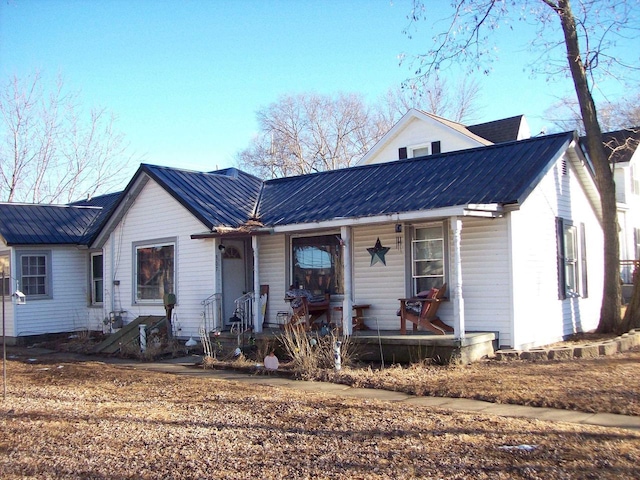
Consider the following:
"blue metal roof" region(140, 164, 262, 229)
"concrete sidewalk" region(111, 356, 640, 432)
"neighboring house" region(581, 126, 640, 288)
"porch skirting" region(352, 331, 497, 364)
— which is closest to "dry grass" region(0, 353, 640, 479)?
"concrete sidewalk" region(111, 356, 640, 432)

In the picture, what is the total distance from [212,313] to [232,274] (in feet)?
3.67

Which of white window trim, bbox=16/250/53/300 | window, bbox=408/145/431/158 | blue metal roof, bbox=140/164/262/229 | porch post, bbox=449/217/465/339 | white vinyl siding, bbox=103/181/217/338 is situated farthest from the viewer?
window, bbox=408/145/431/158

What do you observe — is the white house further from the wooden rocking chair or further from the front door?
the wooden rocking chair

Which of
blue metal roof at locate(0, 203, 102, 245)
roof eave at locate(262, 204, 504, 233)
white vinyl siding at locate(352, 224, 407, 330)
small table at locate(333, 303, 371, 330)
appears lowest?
small table at locate(333, 303, 371, 330)

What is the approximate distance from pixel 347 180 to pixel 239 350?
16.8 ft

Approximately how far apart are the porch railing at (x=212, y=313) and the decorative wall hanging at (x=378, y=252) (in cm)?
373

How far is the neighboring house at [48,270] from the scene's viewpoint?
17719 millimetres

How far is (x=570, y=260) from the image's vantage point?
1414cm

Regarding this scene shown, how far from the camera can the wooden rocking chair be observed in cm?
1177

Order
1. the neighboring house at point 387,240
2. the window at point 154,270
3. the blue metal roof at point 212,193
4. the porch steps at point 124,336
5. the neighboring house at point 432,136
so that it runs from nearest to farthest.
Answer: the neighboring house at point 387,240
the blue metal roof at point 212,193
the porch steps at point 124,336
the window at point 154,270
the neighboring house at point 432,136

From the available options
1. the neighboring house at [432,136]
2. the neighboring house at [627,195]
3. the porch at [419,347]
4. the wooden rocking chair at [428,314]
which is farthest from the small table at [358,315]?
the neighboring house at [627,195]

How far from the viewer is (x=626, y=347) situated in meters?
12.3

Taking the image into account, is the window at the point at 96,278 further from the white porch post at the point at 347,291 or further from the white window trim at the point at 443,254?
the white window trim at the point at 443,254

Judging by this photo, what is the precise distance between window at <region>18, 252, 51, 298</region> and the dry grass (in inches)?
380
